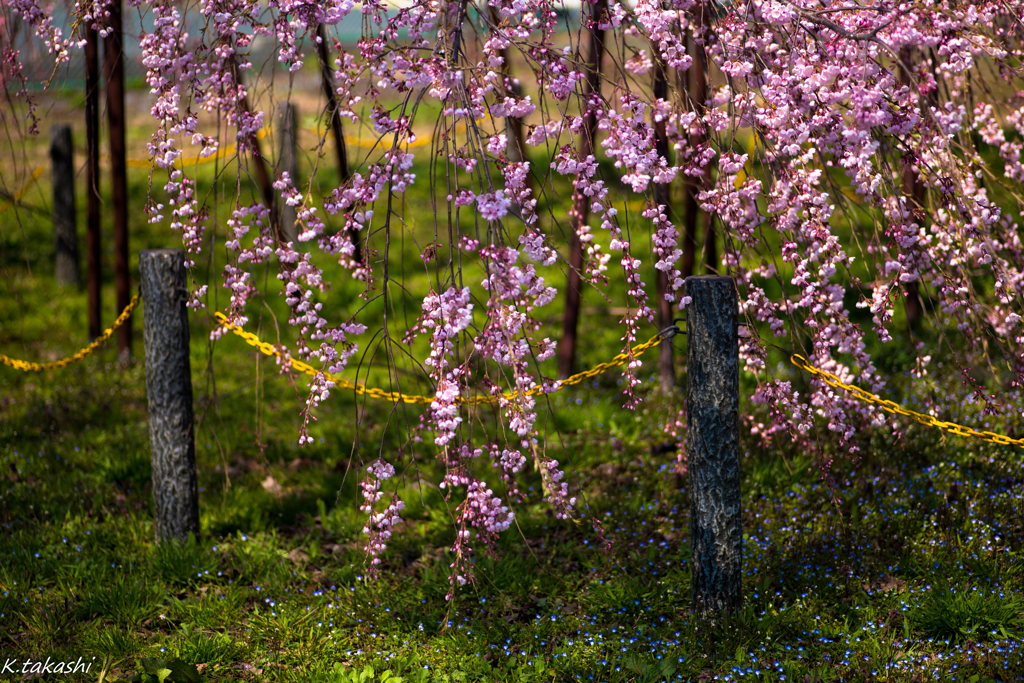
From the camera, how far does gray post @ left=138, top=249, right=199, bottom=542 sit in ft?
13.2

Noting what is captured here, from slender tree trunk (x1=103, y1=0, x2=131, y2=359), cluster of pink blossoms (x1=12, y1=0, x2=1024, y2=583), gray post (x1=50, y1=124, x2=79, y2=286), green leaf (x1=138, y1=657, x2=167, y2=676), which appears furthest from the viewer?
gray post (x1=50, y1=124, x2=79, y2=286)

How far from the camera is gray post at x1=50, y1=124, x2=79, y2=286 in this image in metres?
8.84

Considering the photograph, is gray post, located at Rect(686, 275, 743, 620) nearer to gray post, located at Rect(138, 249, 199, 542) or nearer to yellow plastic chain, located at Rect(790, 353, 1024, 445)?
yellow plastic chain, located at Rect(790, 353, 1024, 445)

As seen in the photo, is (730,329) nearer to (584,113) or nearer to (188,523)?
(584,113)

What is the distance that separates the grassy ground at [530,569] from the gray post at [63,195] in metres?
4.15

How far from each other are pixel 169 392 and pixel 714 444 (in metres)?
2.75

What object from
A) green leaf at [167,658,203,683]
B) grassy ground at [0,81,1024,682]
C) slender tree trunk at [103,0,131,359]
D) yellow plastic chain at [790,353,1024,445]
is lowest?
green leaf at [167,658,203,683]

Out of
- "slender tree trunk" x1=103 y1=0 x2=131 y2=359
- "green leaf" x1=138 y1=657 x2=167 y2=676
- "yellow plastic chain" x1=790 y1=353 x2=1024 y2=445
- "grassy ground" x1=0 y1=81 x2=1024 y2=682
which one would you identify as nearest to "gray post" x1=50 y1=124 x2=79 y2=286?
"slender tree trunk" x1=103 y1=0 x2=131 y2=359

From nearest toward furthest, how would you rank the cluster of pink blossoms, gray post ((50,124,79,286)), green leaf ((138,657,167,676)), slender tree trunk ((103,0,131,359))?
the cluster of pink blossoms < green leaf ((138,657,167,676)) < slender tree trunk ((103,0,131,359)) < gray post ((50,124,79,286))

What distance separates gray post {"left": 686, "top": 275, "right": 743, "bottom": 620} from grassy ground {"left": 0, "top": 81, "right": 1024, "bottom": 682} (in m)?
0.16

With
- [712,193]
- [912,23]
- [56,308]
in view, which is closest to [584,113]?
[712,193]

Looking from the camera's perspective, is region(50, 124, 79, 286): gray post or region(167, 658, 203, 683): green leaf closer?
region(167, 658, 203, 683): green leaf

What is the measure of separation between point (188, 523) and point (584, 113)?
9.71ft

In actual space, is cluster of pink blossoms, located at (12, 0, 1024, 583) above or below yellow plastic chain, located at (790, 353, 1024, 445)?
above
